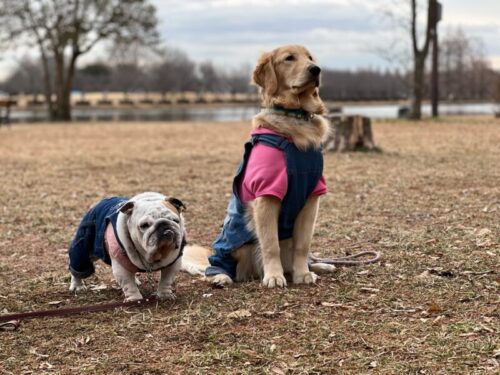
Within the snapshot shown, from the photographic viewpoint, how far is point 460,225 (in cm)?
605

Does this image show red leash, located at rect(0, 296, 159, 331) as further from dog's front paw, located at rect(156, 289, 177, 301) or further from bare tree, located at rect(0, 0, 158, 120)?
bare tree, located at rect(0, 0, 158, 120)

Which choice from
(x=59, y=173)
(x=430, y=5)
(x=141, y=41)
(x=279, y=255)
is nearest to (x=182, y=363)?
(x=279, y=255)

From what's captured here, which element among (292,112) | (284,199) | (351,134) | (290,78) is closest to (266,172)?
(284,199)

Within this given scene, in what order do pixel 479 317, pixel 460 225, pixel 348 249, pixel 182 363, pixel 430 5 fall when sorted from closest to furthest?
1. pixel 182 363
2. pixel 479 317
3. pixel 348 249
4. pixel 460 225
5. pixel 430 5

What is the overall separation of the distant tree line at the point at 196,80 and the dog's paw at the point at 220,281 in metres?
57.3

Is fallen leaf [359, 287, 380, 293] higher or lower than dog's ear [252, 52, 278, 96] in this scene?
lower

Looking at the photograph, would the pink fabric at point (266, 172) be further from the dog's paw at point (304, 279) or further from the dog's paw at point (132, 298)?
the dog's paw at point (132, 298)

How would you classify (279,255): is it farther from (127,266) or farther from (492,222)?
(492,222)

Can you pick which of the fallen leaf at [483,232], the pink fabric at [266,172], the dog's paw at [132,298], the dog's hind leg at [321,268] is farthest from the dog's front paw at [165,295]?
the fallen leaf at [483,232]

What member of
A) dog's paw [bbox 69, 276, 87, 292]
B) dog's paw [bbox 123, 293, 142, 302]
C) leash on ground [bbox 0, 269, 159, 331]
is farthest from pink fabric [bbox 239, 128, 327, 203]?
dog's paw [bbox 69, 276, 87, 292]

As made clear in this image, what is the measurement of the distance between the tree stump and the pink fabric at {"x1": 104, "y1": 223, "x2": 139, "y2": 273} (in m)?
9.15

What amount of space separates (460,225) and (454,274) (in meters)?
1.70

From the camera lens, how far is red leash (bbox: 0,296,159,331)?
3715mm

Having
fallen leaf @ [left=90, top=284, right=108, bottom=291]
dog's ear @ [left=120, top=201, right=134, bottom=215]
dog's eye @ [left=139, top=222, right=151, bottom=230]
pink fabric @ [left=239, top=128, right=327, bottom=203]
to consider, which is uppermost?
pink fabric @ [left=239, top=128, right=327, bottom=203]
